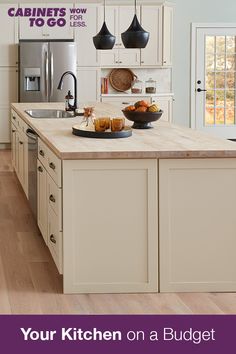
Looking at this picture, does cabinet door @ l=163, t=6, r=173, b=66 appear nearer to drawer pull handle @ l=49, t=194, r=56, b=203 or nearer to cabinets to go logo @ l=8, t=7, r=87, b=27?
cabinets to go logo @ l=8, t=7, r=87, b=27

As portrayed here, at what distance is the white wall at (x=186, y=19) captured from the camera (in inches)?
445

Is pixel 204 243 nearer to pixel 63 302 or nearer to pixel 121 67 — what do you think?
pixel 63 302

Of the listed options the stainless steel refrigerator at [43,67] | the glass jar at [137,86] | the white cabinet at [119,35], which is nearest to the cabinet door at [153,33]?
the white cabinet at [119,35]

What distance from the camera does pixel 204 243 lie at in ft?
13.2

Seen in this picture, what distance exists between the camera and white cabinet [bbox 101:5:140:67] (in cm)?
1084

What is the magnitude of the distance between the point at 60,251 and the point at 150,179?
0.63 m

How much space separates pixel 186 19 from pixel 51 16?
2180 mm

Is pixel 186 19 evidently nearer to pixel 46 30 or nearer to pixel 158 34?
pixel 158 34

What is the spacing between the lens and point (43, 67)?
1026cm

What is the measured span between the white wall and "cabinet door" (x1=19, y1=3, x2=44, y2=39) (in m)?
2.18

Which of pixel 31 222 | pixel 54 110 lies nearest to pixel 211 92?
pixel 54 110

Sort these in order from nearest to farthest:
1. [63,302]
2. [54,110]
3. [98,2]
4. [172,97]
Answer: [63,302], [54,110], [98,2], [172,97]

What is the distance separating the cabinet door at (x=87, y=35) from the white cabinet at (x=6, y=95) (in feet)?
3.20

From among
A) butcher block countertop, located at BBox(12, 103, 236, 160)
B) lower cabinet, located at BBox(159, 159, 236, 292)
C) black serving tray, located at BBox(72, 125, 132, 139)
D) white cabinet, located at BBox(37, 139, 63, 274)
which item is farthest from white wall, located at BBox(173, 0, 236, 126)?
lower cabinet, located at BBox(159, 159, 236, 292)
